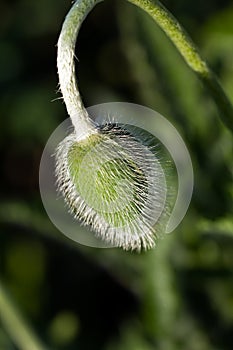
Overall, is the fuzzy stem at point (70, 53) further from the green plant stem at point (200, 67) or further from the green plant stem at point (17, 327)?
the green plant stem at point (17, 327)

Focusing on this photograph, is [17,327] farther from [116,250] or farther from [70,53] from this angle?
[70,53]

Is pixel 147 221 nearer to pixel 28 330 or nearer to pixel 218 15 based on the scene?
pixel 28 330

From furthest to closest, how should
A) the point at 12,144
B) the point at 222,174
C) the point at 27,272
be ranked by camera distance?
Result: the point at 12,144, the point at 27,272, the point at 222,174

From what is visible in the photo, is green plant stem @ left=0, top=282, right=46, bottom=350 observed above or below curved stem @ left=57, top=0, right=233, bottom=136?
below

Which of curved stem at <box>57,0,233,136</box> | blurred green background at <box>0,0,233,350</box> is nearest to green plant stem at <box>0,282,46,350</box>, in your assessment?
blurred green background at <box>0,0,233,350</box>

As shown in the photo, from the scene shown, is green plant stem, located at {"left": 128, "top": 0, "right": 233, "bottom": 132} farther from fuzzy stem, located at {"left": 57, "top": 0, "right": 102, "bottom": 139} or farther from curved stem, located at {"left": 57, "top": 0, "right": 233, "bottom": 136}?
fuzzy stem, located at {"left": 57, "top": 0, "right": 102, "bottom": 139}

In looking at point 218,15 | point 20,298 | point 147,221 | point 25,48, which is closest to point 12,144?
point 25,48
